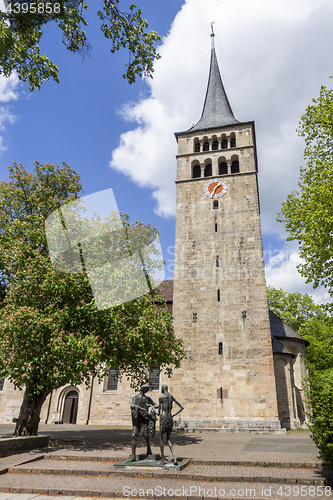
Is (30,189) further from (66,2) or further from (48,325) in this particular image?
(66,2)

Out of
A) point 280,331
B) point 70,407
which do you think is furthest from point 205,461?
point 70,407

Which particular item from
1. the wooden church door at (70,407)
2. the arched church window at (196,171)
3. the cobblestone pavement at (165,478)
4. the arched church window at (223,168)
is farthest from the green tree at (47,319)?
the wooden church door at (70,407)

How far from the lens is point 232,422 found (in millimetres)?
22109

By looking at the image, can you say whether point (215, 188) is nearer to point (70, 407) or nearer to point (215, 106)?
point (215, 106)

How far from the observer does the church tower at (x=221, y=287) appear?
894 inches

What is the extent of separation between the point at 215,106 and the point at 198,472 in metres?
34.5

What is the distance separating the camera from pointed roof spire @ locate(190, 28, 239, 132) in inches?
1315

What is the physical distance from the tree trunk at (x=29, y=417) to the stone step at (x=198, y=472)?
421 cm

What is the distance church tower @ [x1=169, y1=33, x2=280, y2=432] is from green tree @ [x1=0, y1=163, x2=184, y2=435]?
8980mm

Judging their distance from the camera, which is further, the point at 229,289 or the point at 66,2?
the point at 229,289

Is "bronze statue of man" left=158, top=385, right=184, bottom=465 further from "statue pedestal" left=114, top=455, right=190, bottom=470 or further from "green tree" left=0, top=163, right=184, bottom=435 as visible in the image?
"green tree" left=0, top=163, right=184, bottom=435

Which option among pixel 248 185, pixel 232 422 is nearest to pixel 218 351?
pixel 232 422

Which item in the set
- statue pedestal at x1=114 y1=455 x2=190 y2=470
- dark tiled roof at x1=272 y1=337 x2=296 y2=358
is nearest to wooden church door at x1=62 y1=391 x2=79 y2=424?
dark tiled roof at x1=272 y1=337 x2=296 y2=358

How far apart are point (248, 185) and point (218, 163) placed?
12.7 ft
